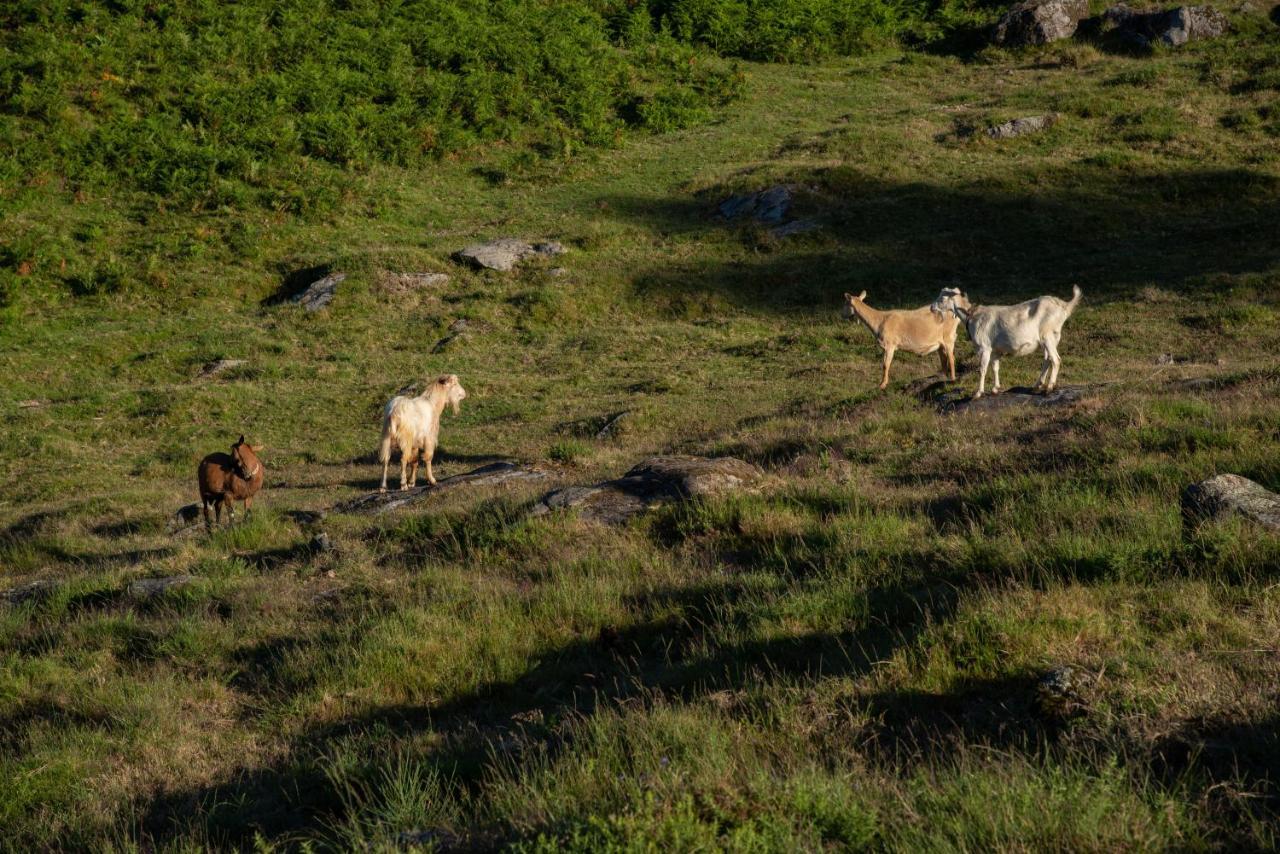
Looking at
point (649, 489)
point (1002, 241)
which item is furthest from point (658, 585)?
point (1002, 241)

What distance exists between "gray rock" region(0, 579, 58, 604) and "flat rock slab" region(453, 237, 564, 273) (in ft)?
78.2

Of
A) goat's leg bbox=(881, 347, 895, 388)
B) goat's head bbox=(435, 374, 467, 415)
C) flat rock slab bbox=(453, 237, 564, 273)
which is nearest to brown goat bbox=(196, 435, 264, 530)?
goat's head bbox=(435, 374, 467, 415)

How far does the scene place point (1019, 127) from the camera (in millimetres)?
41750

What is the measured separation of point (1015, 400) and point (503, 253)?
23.5 metres

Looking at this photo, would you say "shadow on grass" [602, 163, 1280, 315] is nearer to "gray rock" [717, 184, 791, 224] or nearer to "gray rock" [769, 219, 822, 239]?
"gray rock" [769, 219, 822, 239]

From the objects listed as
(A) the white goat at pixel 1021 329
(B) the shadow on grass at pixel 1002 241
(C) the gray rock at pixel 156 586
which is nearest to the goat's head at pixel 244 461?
(C) the gray rock at pixel 156 586

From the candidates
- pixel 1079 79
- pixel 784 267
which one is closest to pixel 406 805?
pixel 784 267

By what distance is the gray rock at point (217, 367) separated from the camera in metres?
27.5

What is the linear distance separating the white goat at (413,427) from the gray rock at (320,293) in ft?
50.9

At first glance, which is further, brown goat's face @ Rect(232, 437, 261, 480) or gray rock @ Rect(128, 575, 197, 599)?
brown goat's face @ Rect(232, 437, 261, 480)

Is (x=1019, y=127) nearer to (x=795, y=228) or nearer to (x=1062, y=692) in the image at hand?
(x=795, y=228)

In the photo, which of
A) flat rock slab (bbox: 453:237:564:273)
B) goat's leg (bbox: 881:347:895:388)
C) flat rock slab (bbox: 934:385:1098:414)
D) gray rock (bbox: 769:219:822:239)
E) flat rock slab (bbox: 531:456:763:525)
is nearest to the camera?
flat rock slab (bbox: 531:456:763:525)

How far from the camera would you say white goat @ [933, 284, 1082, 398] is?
16.4 metres

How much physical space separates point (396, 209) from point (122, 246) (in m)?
10.3
